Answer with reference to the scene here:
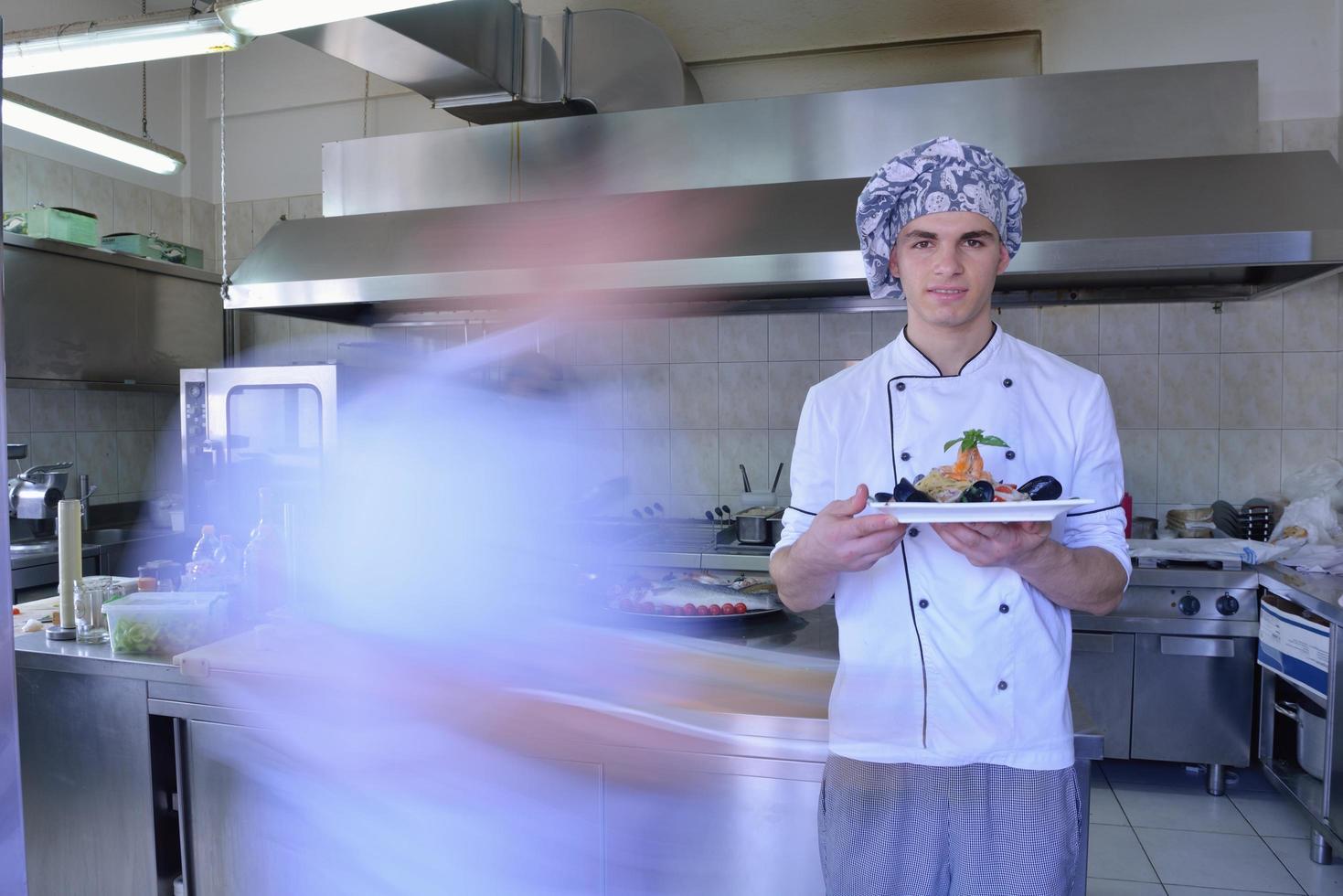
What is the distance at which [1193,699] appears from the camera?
3.55m

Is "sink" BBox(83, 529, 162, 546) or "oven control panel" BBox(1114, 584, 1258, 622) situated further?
"sink" BBox(83, 529, 162, 546)

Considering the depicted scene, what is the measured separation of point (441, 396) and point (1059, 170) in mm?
2895

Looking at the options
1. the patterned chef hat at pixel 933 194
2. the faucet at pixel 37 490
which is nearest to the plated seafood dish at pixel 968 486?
the patterned chef hat at pixel 933 194

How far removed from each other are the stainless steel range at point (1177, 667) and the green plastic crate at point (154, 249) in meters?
4.87

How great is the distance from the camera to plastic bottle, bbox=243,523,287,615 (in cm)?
246

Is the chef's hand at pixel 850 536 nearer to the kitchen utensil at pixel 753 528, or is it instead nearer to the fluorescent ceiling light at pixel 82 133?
the kitchen utensil at pixel 753 528

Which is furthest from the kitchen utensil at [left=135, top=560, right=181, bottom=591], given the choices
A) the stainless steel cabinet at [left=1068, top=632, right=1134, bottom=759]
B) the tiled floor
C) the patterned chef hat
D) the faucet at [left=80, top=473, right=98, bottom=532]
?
the stainless steel cabinet at [left=1068, top=632, right=1134, bottom=759]

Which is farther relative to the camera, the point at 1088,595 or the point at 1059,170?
the point at 1059,170

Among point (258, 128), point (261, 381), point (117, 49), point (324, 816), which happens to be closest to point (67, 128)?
point (117, 49)

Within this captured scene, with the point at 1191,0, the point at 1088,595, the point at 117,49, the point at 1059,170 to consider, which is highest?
the point at 1191,0

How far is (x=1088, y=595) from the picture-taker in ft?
4.62

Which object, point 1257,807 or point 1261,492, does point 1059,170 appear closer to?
point 1261,492

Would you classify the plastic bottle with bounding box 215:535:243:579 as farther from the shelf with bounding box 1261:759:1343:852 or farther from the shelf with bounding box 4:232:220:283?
the shelf with bounding box 1261:759:1343:852

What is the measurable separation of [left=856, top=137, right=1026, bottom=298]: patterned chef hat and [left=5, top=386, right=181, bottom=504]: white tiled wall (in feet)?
13.9
